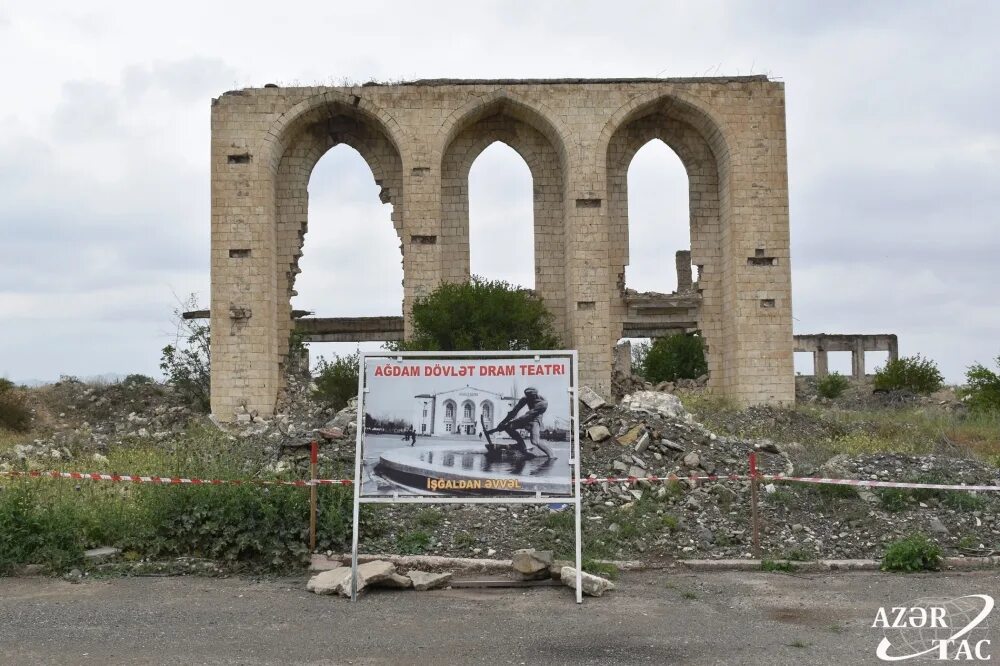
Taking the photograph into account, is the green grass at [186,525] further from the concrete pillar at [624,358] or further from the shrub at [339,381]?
the concrete pillar at [624,358]

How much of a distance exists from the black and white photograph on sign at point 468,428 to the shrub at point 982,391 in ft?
50.8

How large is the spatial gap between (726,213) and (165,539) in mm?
15011

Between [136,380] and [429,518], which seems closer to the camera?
[429,518]

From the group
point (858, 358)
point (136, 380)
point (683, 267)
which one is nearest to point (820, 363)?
point (858, 358)


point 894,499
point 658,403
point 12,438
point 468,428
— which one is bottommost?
point 894,499

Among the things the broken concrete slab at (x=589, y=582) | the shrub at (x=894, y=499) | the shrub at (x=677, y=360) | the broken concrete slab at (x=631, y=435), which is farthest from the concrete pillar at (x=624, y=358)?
the broken concrete slab at (x=589, y=582)

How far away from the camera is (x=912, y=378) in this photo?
27.9 metres

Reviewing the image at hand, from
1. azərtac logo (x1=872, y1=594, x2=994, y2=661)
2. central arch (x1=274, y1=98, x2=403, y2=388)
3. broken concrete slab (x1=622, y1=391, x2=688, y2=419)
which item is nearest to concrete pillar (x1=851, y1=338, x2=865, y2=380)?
broken concrete slab (x1=622, y1=391, x2=688, y2=419)

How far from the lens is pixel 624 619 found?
6344mm

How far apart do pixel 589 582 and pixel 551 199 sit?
47.5ft

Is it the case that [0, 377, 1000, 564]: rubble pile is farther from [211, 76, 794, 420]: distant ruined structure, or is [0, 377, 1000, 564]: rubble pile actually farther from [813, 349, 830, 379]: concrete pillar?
[813, 349, 830, 379]: concrete pillar

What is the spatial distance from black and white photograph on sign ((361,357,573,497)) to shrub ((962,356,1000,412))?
15.5 metres

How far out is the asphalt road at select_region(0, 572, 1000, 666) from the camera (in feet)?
17.9

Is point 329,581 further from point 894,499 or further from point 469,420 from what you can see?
point 894,499
